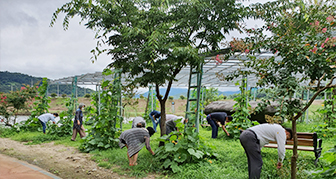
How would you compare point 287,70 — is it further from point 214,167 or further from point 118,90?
point 118,90

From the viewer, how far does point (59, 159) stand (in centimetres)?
591

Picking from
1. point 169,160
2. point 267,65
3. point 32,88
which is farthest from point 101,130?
point 32,88

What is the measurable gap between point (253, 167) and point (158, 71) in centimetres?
277

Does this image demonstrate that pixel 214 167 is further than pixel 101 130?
No

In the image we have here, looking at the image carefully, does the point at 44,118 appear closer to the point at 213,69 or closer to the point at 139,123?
the point at 139,123

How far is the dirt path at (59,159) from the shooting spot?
4855 millimetres

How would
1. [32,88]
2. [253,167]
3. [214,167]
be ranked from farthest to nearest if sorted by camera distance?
[32,88] < [214,167] < [253,167]

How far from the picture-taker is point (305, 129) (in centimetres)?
934

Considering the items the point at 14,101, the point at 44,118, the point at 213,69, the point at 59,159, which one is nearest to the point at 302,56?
the point at 59,159

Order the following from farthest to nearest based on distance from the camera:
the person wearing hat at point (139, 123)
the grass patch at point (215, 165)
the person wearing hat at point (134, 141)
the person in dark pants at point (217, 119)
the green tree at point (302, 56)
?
the person in dark pants at point (217, 119) < the person wearing hat at point (139, 123) < the person wearing hat at point (134, 141) < the grass patch at point (215, 165) < the green tree at point (302, 56)

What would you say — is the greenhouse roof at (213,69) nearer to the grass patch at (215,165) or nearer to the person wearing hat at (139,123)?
the person wearing hat at (139,123)

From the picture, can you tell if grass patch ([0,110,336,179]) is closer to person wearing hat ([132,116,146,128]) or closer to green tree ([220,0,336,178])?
person wearing hat ([132,116,146,128])

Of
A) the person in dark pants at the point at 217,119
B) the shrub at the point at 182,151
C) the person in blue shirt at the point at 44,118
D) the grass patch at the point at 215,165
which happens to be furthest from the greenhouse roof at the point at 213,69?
the person in blue shirt at the point at 44,118

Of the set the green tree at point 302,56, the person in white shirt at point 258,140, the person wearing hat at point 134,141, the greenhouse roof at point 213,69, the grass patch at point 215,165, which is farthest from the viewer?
the greenhouse roof at point 213,69
